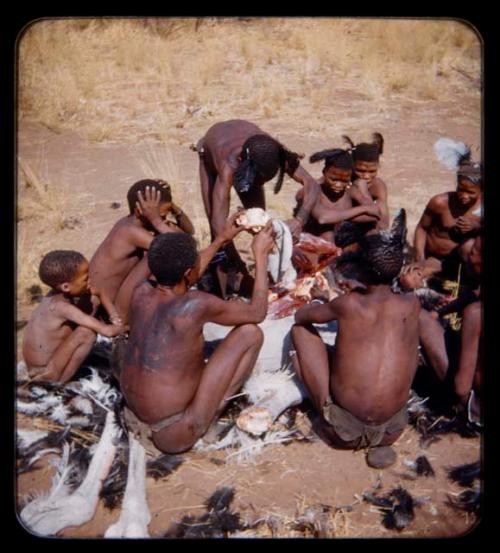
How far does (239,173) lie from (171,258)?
1332 mm

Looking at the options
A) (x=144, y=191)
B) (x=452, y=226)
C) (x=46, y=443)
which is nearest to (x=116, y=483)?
(x=46, y=443)

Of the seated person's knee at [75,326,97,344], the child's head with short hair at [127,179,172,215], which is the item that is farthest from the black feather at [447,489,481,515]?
the child's head with short hair at [127,179,172,215]

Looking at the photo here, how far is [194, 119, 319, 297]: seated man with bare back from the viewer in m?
4.24

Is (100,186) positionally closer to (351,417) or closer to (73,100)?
(73,100)

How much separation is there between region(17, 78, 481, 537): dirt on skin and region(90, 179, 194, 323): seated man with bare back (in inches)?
32.7

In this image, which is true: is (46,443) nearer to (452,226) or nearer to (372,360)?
(372,360)

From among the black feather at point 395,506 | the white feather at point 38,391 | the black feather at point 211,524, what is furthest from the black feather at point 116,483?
the black feather at point 395,506

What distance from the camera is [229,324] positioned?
3.41m

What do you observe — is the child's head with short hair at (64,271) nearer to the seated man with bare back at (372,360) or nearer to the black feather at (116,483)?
the black feather at (116,483)

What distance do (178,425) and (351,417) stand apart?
2.94ft

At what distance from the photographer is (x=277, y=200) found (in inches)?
255

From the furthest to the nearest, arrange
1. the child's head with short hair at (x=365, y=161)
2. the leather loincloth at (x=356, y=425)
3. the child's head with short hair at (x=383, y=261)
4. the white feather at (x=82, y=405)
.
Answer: the child's head with short hair at (x=365, y=161) → the white feather at (x=82, y=405) → the leather loincloth at (x=356, y=425) → the child's head with short hair at (x=383, y=261)

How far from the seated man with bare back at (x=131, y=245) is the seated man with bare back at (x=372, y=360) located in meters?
1.29

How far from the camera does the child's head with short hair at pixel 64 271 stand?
360 centimetres
